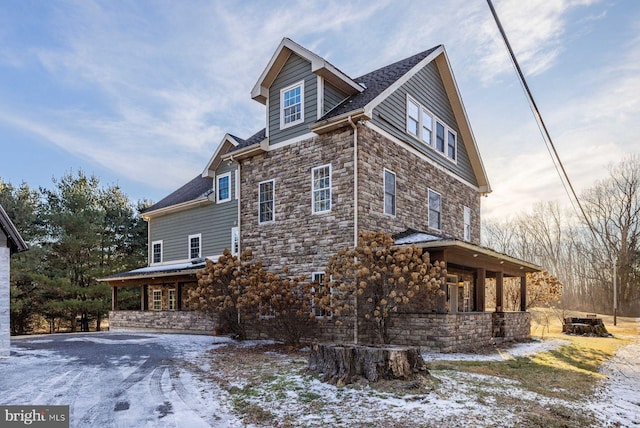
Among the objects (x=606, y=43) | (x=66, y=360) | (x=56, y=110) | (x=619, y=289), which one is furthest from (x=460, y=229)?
(x=619, y=289)

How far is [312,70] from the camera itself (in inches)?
507

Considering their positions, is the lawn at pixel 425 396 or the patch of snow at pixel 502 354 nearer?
the lawn at pixel 425 396

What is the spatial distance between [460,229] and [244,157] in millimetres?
9118

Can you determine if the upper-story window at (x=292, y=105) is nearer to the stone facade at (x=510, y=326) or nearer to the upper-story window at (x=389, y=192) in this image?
the upper-story window at (x=389, y=192)

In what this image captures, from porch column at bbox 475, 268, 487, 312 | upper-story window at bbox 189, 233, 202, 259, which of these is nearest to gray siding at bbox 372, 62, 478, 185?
porch column at bbox 475, 268, 487, 312

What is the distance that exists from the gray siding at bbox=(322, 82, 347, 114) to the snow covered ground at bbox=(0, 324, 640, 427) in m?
7.50

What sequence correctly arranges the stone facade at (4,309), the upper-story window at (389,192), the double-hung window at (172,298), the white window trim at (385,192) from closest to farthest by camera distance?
the stone facade at (4,309) → the white window trim at (385,192) → the upper-story window at (389,192) → the double-hung window at (172,298)

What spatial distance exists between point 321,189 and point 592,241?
125 ft

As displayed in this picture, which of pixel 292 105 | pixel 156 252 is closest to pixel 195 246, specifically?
pixel 156 252

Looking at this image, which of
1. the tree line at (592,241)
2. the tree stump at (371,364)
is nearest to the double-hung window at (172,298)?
the tree stump at (371,364)

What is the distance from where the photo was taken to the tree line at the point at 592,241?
36.3 m

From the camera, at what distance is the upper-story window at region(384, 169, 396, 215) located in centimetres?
1305

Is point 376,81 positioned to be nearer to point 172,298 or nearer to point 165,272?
point 165,272

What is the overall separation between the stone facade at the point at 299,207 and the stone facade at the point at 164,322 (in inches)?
156
